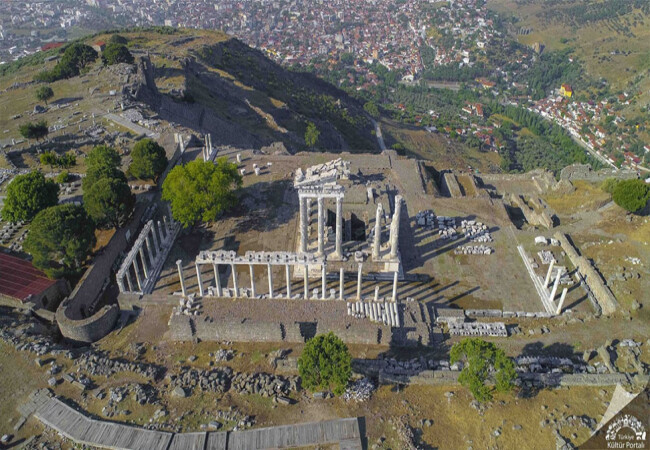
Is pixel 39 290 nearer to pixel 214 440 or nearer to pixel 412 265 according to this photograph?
pixel 214 440

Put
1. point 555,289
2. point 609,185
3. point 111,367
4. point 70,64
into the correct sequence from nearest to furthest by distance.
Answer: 1. point 111,367
2. point 555,289
3. point 609,185
4. point 70,64

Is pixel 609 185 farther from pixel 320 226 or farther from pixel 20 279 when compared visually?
pixel 20 279

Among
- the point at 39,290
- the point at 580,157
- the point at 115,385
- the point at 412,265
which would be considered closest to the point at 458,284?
the point at 412,265

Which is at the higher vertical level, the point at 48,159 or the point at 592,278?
the point at 48,159

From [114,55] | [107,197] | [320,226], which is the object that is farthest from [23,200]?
[114,55]

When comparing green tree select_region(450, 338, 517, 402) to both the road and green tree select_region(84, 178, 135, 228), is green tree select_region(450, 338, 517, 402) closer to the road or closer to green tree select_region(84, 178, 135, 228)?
green tree select_region(84, 178, 135, 228)

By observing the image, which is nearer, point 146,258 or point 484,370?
point 484,370

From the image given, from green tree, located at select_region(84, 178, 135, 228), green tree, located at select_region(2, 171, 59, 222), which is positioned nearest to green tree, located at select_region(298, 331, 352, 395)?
green tree, located at select_region(84, 178, 135, 228)
